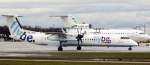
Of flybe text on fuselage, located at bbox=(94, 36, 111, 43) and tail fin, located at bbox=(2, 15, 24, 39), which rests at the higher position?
tail fin, located at bbox=(2, 15, 24, 39)

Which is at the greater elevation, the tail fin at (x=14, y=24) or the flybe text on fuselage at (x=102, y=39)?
the tail fin at (x=14, y=24)

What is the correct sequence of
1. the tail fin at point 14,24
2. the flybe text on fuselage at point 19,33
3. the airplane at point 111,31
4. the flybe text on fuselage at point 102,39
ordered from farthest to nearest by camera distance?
the airplane at point 111,31 → the tail fin at point 14,24 → the flybe text on fuselage at point 19,33 → the flybe text on fuselage at point 102,39

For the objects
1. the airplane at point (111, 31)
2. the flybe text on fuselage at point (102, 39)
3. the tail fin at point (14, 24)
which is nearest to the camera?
the flybe text on fuselage at point (102, 39)

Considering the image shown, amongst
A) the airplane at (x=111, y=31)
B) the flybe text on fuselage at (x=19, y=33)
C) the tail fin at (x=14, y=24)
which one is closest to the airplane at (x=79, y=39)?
the flybe text on fuselage at (x=19, y=33)

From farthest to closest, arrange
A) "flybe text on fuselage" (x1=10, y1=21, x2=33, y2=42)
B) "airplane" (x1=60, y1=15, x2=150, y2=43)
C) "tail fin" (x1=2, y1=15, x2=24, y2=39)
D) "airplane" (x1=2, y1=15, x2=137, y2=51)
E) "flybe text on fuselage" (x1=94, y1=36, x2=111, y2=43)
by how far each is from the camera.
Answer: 1. "airplane" (x1=60, y1=15, x2=150, y2=43)
2. "tail fin" (x1=2, y1=15, x2=24, y2=39)
3. "flybe text on fuselage" (x1=10, y1=21, x2=33, y2=42)
4. "flybe text on fuselage" (x1=94, y1=36, x2=111, y2=43)
5. "airplane" (x1=2, y1=15, x2=137, y2=51)

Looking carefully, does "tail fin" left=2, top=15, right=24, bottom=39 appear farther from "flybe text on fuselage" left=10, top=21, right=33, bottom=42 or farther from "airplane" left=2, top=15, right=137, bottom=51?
"airplane" left=2, top=15, right=137, bottom=51

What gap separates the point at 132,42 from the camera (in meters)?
85.1

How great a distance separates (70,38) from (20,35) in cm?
970

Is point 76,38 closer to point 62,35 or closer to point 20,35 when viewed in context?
point 62,35

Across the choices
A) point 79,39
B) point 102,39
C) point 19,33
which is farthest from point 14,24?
point 102,39

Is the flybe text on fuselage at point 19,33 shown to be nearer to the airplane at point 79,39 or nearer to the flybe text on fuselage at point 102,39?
the airplane at point 79,39

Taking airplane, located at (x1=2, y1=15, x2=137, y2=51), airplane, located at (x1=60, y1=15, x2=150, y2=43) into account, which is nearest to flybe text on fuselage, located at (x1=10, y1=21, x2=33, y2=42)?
airplane, located at (x1=2, y1=15, x2=137, y2=51)

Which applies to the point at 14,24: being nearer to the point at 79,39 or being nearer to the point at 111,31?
the point at 79,39

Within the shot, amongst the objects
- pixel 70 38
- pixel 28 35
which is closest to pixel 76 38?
pixel 70 38
